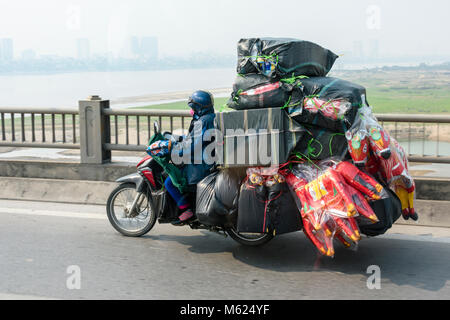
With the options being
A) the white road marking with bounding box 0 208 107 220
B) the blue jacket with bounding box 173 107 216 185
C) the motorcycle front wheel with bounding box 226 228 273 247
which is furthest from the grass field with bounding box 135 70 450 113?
the motorcycle front wheel with bounding box 226 228 273 247

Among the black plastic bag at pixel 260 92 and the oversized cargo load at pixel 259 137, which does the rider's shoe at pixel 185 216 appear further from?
the black plastic bag at pixel 260 92

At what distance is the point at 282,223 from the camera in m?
5.36

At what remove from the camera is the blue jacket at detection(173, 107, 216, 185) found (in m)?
5.79

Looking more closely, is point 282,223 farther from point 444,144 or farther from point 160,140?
point 444,144

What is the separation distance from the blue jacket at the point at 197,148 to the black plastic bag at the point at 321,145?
94 cm

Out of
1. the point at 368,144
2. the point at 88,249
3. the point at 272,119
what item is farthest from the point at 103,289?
the point at 368,144

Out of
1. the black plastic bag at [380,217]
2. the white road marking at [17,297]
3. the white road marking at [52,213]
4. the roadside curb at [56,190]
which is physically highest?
the black plastic bag at [380,217]

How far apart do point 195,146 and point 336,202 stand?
155 cm

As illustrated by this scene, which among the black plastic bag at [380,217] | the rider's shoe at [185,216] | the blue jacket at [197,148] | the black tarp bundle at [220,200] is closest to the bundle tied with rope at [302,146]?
the black plastic bag at [380,217]

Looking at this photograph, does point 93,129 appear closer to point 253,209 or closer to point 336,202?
point 253,209

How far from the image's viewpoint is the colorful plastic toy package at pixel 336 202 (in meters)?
4.96

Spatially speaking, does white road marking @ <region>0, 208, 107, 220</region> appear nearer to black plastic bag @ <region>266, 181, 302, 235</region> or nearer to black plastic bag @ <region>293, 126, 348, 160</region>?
black plastic bag @ <region>266, 181, 302, 235</region>

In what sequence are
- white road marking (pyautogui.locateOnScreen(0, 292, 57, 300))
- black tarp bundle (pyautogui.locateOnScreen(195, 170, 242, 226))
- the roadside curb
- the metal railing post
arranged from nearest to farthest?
1. white road marking (pyautogui.locateOnScreen(0, 292, 57, 300))
2. black tarp bundle (pyautogui.locateOnScreen(195, 170, 242, 226))
3. the roadside curb
4. the metal railing post

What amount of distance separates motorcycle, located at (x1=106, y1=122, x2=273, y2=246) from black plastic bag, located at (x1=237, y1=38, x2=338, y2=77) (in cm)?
119
